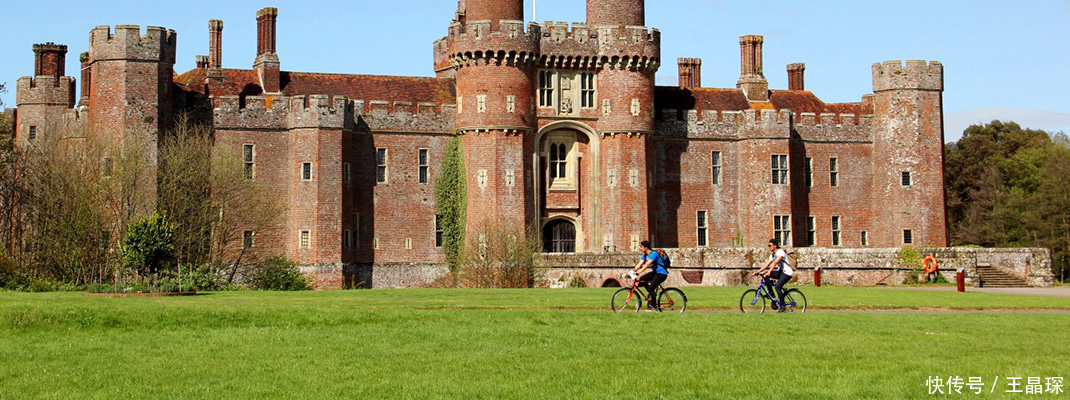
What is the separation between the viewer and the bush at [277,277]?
41.6 metres

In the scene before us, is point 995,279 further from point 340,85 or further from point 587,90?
point 340,85

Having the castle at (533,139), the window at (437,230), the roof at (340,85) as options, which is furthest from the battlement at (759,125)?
the window at (437,230)

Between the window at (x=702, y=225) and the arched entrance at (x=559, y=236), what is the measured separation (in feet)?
16.8

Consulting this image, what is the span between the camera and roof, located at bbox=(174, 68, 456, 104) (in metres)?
48.4

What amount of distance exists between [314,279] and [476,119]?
7.77 m

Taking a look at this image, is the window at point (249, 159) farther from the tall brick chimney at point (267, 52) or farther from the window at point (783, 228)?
the window at point (783, 228)

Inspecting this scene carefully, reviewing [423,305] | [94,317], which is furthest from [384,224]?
[94,317]

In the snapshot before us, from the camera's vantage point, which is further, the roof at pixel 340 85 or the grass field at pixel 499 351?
the roof at pixel 340 85

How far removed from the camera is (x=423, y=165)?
48281mm

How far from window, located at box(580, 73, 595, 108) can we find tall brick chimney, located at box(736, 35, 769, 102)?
29.1ft

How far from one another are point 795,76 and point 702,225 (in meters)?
11.4

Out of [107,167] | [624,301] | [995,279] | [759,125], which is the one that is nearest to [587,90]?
[759,125]

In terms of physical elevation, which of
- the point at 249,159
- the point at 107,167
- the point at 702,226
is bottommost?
the point at 702,226

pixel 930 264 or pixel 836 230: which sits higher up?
pixel 836 230
